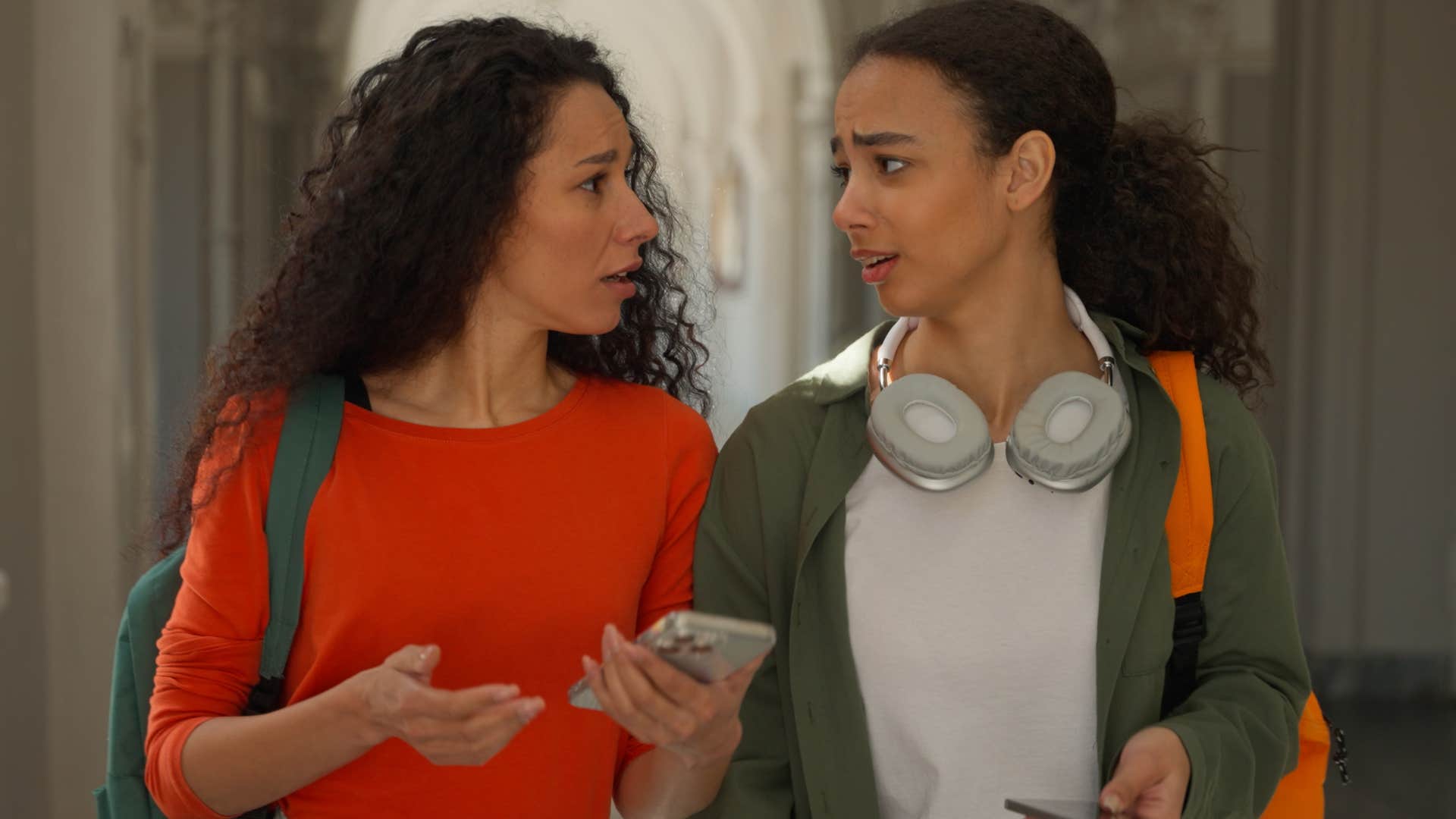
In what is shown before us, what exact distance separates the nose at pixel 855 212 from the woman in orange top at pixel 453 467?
1.16ft

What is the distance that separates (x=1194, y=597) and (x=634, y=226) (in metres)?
1.14

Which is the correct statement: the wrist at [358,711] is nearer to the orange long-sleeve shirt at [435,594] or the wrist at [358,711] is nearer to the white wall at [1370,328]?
the orange long-sleeve shirt at [435,594]

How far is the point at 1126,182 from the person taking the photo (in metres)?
2.91

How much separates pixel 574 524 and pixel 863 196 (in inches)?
29.8

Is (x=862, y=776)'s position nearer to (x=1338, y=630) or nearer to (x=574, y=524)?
(x=574, y=524)

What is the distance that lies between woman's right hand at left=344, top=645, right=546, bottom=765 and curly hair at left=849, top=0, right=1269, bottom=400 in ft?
4.35

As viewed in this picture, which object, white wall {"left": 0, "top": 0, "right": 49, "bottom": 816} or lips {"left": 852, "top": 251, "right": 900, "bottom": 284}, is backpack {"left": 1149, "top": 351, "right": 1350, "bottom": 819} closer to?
lips {"left": 852, "top": 251, "right": 900, "bottom": 284}

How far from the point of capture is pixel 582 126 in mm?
2682

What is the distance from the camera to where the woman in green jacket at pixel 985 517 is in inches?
101

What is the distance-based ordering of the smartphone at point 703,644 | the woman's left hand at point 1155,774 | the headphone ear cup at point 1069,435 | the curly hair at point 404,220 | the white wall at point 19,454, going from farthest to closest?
1. the white wall at point 19,454
2. the curly hair at point 404,220
3. the headphone ear cup at point 1069,435
4. the woman's left hand at point 1155,774
5. the smartphone at point 703,644

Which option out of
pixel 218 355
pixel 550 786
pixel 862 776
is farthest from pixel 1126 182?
pixel 218 355

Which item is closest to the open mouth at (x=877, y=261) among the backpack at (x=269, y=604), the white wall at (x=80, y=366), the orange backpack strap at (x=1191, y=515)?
the orange backpack strap at (x=1191, y=515)

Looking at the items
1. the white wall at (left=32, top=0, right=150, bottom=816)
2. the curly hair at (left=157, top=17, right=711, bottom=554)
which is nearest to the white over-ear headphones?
the curly hair at (left=157, top=17, right=711, bottom=554)

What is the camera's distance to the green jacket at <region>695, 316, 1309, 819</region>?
8.44ft
